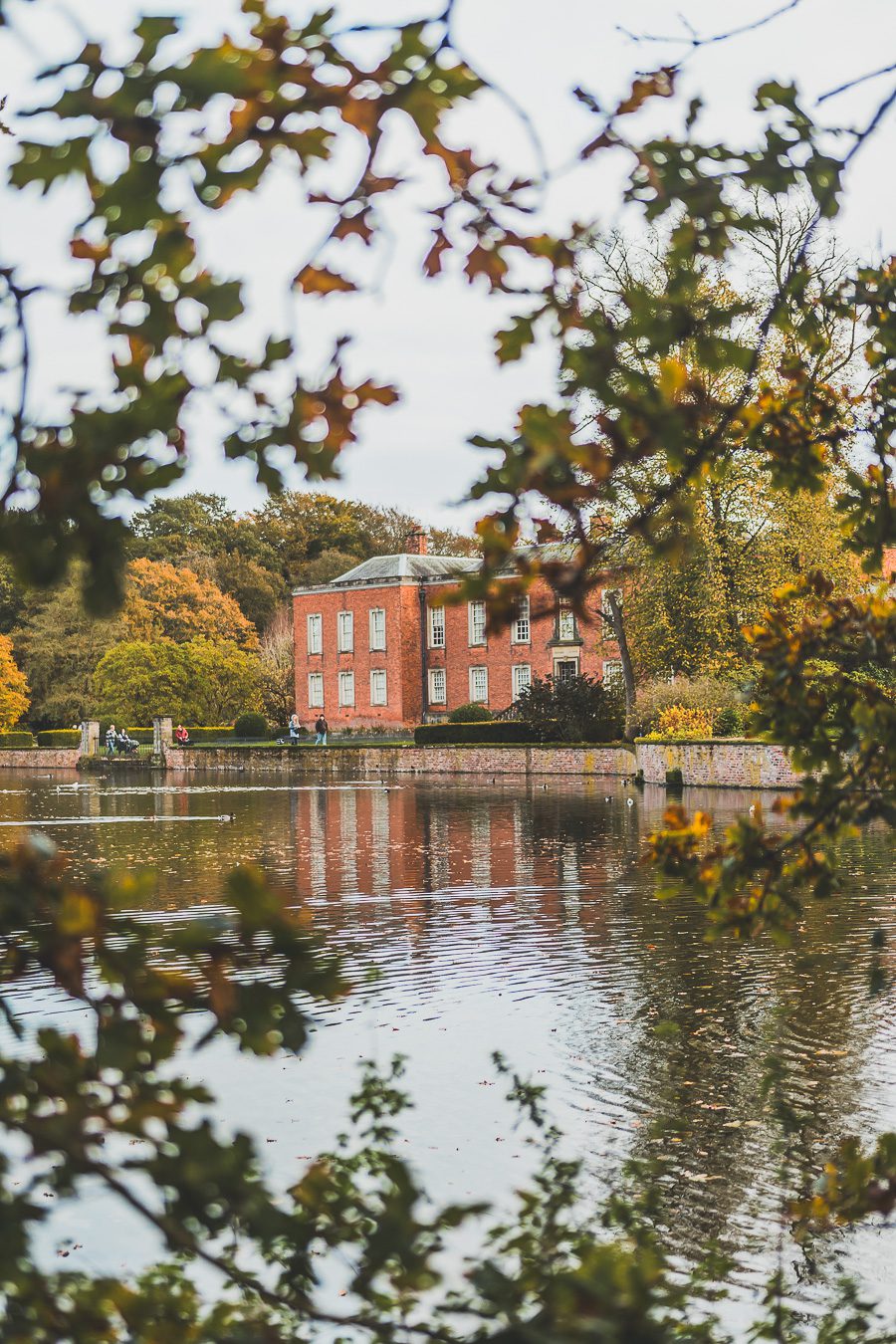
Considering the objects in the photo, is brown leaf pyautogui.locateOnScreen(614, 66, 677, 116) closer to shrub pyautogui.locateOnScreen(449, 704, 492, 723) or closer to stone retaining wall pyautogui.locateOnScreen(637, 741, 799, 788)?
stone retaining wall pyautogui.locateOnScreen(637, 741, 799, 788)

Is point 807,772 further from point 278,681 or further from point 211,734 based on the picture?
point 278,681

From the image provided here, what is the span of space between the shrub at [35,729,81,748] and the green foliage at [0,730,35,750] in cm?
55

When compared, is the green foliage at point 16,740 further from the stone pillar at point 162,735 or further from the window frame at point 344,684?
the window frame at point 344,684

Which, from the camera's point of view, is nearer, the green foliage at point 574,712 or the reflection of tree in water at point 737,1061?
the reflection of tree in water at point 737,1061

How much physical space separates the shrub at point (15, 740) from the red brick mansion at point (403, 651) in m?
12.8

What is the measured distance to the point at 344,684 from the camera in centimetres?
6259

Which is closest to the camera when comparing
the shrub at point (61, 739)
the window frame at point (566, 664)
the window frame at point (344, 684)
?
the window frame at point (566, 664)

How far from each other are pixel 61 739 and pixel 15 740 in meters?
3.55

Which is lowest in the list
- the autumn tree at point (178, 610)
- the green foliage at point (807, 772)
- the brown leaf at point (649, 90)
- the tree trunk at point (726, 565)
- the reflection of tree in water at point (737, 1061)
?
the reflection of tree in water at point (737, 1061)

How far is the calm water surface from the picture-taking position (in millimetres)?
5750

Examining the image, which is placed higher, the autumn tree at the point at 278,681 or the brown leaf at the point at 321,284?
the autumn tree at the point at 278,681

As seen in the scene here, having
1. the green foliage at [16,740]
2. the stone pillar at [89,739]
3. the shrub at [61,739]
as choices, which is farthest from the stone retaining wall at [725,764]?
the green foliage at [16,740]

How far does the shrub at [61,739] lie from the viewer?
63.8 meters

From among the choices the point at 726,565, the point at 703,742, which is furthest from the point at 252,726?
the point at 703,742
